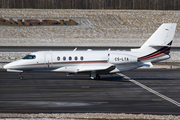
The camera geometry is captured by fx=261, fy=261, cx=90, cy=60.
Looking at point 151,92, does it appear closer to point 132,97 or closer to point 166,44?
point 132,97

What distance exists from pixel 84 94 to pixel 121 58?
279 inches

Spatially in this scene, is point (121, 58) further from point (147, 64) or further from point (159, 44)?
point (159, 44)

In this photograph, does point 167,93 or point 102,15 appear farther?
point 102,15

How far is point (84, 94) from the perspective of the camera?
63.7 feet

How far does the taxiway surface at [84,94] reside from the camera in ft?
50.7

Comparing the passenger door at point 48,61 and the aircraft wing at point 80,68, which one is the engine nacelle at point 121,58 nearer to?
the aircraft wing at point 80,68

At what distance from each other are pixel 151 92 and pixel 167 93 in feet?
3.94

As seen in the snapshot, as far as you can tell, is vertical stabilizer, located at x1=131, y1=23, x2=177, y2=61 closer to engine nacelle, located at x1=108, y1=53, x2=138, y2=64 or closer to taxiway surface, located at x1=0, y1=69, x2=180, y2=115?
engine nacelle, located at x1=108, y1=53, x2=138, y2=64

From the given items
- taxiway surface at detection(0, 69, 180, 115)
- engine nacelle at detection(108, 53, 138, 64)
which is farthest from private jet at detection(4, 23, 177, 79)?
taxiway surface at detection(0, 69, 180, 115)

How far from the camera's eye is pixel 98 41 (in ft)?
202

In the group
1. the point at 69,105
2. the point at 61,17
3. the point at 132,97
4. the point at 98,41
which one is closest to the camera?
the point at 69,105

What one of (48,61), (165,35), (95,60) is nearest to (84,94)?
(95,60)

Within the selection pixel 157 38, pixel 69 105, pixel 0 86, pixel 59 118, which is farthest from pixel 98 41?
pixel 59 118

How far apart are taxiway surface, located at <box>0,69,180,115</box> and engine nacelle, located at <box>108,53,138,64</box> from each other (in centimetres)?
193
